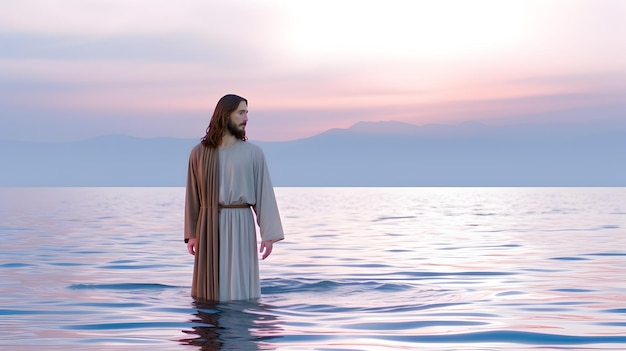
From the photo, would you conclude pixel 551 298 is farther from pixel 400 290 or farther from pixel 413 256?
pixel 413 256

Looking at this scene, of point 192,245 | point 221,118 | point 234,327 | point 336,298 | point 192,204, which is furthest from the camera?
point 336,298

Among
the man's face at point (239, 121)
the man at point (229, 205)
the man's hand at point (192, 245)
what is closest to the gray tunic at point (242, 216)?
the man at point (229, 205)

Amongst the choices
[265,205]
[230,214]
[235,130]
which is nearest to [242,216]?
[230,214]

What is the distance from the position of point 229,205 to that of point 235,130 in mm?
790

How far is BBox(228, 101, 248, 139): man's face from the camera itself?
9.88m

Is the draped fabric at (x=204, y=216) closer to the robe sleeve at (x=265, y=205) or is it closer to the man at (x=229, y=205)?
the man at (x=229, y=205)

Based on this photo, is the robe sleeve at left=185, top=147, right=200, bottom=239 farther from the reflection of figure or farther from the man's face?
the reflection of figure

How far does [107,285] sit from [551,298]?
18.8 feet

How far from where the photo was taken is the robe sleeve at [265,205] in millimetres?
10047

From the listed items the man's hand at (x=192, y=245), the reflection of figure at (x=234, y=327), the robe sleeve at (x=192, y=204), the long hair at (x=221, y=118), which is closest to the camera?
the reflection of figure at (x=234, y=327)

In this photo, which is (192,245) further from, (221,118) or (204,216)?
(221,118)

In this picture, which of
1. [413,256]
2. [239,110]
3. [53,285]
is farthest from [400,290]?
[413,256]

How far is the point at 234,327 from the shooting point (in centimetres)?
869

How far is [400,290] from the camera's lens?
1242cm
